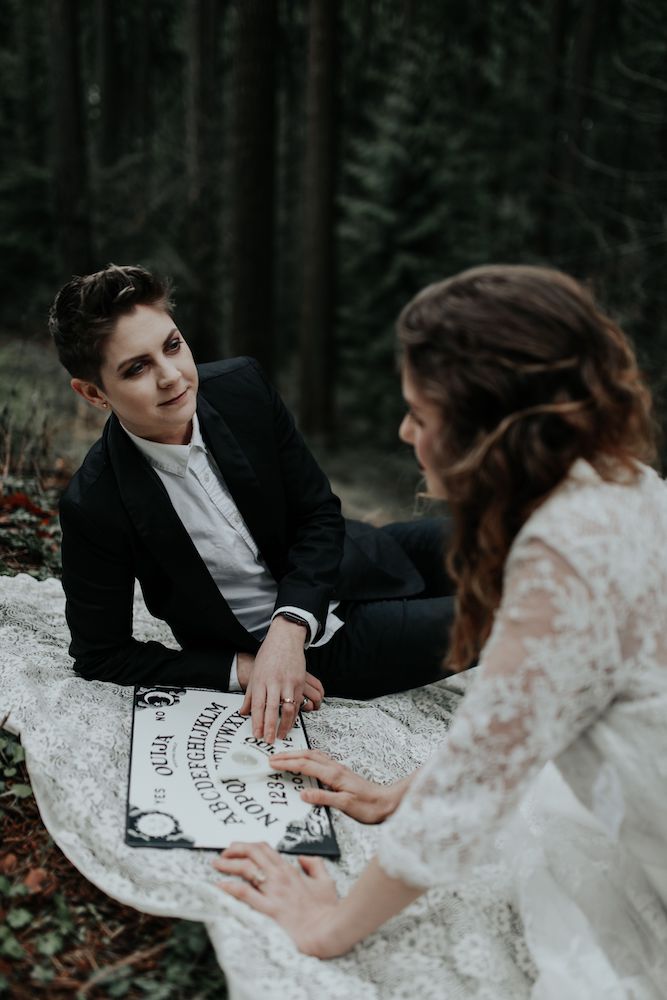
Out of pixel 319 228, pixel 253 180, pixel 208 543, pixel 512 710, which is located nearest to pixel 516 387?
pixel 512 710

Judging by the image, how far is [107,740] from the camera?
94.8 inches

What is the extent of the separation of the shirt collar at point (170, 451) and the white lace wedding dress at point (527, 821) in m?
0.86

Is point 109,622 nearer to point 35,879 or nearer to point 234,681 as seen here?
point 234,681

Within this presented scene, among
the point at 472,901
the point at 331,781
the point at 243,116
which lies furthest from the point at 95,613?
the point at 243,116

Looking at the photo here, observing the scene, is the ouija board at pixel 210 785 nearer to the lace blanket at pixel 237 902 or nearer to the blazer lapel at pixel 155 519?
the lace blanket at pixel 237 902

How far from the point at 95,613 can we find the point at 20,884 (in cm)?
84

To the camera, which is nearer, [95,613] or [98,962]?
A: [98,962]

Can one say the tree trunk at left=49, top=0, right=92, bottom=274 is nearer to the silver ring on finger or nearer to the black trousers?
the black trousers

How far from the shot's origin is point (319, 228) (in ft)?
39.2

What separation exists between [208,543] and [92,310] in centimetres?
80

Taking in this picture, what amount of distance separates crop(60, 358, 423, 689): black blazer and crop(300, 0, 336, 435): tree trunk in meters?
9.43

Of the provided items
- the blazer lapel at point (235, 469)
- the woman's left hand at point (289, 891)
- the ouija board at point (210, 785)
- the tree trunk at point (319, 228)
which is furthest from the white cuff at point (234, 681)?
the tree trunk at point (319, 228)

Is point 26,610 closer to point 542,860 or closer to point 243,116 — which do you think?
point 542,860

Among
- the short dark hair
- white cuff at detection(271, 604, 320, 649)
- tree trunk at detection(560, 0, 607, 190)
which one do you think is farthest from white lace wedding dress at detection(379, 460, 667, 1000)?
tree trunk at detection(560, 0, 607, 190)
